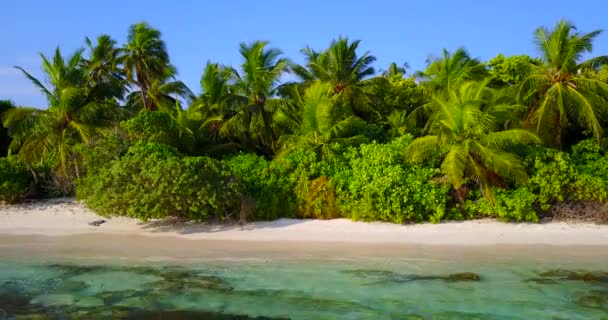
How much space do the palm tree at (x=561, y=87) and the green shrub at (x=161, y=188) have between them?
10028 mm

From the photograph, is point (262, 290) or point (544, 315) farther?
point (262, 290)

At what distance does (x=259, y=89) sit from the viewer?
21531 mm

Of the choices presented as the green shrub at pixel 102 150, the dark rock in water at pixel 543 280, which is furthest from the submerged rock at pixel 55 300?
the dark rock in water at pixel 543 280

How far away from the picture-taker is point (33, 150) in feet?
59.9

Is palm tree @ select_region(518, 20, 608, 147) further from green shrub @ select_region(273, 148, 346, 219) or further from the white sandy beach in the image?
green shrub @ select_region(273, 148, 346, 219)

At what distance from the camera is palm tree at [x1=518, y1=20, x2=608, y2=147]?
16484 mm

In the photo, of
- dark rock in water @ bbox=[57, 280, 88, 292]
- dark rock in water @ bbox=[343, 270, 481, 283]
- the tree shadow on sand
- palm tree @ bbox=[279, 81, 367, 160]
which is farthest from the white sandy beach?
dark rock in water @ bbox=[57, 280, 88, 292]

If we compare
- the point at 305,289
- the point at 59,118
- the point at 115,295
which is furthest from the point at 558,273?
the point at 59,118

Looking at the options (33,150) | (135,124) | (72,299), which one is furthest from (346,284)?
(33,150)

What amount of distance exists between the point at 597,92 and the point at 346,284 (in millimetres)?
11617

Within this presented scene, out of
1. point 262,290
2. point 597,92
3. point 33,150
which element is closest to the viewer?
point 262,290

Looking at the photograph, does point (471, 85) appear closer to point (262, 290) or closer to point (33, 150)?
point (262, 290)

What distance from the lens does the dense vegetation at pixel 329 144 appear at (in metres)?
14.6

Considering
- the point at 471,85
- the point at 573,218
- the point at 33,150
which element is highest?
the point at 471,85
